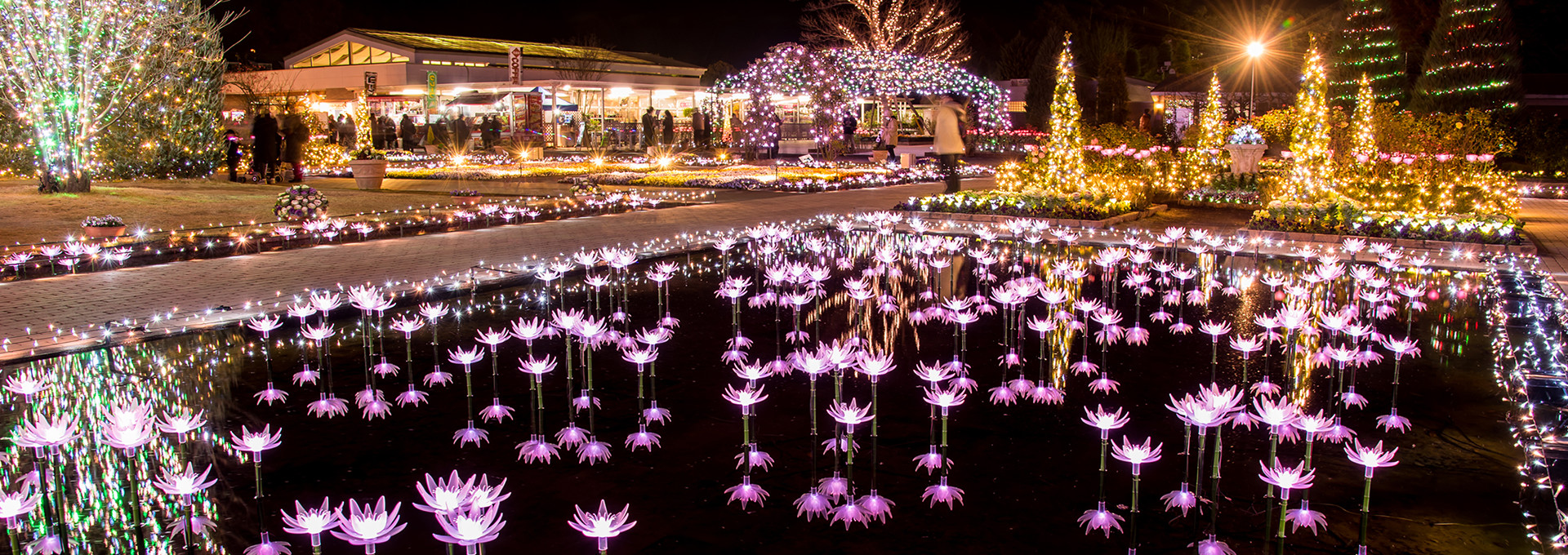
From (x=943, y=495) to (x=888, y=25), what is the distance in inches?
1479

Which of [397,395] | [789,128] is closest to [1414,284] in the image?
[397,395]

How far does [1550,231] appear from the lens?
14.2 meters

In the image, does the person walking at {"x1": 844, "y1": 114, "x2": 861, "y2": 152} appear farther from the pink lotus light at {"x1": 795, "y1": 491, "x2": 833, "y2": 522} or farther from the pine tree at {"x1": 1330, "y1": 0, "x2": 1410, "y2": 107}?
the pink lotus light at {"x1": 795, "y1": 491, "x2": 833, "y2": 522}

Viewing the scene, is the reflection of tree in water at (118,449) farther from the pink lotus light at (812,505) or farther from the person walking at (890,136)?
the person walking at (890,136)

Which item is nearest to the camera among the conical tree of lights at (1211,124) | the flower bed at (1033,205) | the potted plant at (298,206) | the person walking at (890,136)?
the potted plant at (298,206)

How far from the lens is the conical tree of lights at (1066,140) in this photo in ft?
50.9

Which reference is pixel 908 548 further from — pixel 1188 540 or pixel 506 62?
pixel 506 62

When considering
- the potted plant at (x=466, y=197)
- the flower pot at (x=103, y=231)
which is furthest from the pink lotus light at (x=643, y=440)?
the potted plant at (x=466, y=197)

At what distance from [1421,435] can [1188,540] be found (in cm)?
215

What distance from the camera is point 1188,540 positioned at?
380 centimetres

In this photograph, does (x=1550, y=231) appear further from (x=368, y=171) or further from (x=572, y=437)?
(x=368, y=171)

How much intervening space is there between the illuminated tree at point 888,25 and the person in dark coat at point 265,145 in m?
21.6

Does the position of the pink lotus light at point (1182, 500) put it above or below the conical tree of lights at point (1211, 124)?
below

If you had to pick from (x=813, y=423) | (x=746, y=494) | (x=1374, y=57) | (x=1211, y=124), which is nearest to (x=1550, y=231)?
(x=1211, y=124)
